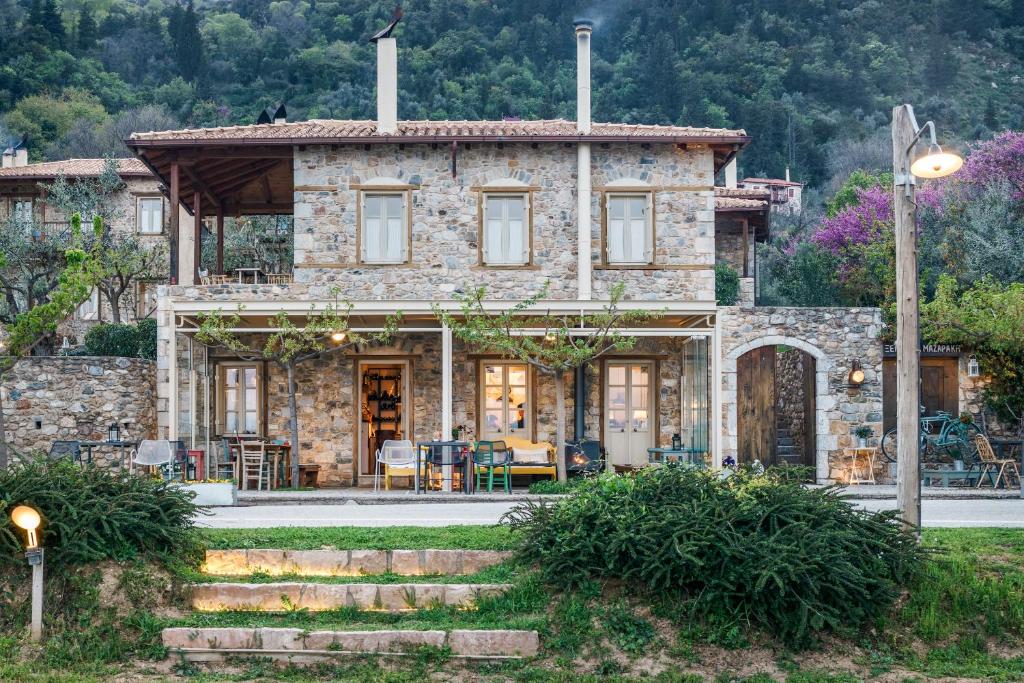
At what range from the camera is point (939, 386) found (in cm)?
1711

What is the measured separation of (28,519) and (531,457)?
344 inches

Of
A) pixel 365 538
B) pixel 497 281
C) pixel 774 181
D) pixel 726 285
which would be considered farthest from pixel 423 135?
pixel 774 181

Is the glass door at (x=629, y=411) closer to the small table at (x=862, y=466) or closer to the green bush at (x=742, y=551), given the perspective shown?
the small table at (x=862, y=466)

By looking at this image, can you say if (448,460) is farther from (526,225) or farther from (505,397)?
(526,225)

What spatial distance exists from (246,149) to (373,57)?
1136 inches

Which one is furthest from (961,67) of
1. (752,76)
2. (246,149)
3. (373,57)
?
(246,149)

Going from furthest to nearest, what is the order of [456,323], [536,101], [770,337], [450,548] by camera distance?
[536,101], [770,337], [456,323], [450,548]

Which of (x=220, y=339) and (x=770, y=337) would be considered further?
(x=770, y=337)

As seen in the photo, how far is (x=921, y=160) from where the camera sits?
773 cm

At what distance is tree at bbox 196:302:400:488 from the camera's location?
15.0 m

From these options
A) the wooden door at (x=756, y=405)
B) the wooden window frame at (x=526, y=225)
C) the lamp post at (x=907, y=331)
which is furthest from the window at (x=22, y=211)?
the lamp post at (x=907, y=331)

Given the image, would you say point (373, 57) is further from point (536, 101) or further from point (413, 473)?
point (413, 473)

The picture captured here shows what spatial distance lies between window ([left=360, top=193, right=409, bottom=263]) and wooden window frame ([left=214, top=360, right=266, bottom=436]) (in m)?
2.55

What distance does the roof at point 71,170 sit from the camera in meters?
28.1
